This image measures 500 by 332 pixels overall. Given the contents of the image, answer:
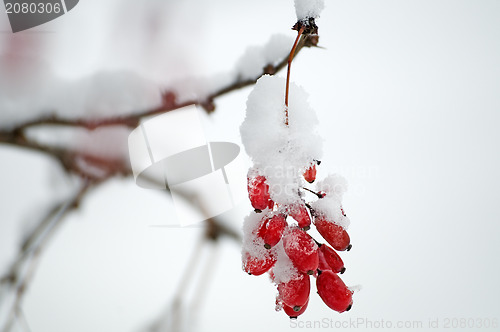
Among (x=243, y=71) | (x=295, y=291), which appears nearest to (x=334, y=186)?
(x=295, y=291)

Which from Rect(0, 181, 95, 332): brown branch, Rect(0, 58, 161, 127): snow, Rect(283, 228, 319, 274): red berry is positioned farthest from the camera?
Rect(0, 181, 95, 332): brown branch

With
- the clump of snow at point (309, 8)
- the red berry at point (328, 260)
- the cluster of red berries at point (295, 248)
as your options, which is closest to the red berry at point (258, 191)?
the cluster of red berries at point (295, 248)

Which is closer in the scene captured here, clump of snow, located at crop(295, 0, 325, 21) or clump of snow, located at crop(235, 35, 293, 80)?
clump of snow, located at crop(295, 0, 325, 21)

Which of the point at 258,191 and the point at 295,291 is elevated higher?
the point at 258,191

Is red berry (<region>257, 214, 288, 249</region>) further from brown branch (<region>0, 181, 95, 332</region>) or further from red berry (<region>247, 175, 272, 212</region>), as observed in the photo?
brown branch (<region>0, 181, 95, 332</region>)

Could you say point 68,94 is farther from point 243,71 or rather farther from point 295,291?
point 295,291

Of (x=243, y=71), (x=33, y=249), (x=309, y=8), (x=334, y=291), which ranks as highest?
(x=309, y=8)

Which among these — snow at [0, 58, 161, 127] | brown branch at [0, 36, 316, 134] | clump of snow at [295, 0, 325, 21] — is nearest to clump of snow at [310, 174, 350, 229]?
clump of snow at [295, 0, 325, 21]

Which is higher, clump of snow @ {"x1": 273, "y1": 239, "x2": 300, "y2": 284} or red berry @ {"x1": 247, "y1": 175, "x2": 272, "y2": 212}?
red berry @ {"x1": 247, "y1": 175, "x2": 272, "y2": 212}
